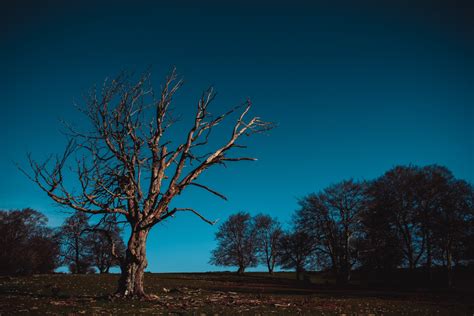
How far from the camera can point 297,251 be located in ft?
191

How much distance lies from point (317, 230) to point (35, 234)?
52.1 meters

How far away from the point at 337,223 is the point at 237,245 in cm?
2655

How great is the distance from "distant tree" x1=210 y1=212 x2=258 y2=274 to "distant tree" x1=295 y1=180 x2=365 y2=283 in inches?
833

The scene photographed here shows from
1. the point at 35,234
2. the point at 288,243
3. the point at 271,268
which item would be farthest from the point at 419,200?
the point at 35,234

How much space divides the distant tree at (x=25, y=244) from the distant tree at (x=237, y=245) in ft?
104

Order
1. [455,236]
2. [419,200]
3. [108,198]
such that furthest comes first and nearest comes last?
1. [419,200]
2. [455,236]
3. [108,198]

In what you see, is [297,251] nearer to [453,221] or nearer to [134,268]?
[453,221]

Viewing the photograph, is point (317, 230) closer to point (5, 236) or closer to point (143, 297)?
point (143, 297)

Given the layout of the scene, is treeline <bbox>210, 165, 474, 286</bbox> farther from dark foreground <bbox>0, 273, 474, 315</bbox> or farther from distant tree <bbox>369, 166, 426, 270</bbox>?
dark foreground <bbox>0, 273, 474, 315</bbox>

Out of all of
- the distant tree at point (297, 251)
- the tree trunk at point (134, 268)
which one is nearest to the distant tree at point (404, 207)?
the distant tree at point (297, 251)

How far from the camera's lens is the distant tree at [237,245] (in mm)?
69438

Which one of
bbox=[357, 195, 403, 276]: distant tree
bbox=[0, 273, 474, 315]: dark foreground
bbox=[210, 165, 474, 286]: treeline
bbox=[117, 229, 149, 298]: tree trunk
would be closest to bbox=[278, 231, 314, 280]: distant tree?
bbox=[210, 165, 474, 286]: treeline

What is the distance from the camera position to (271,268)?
7269cm

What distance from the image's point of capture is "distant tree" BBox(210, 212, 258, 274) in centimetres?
6944
